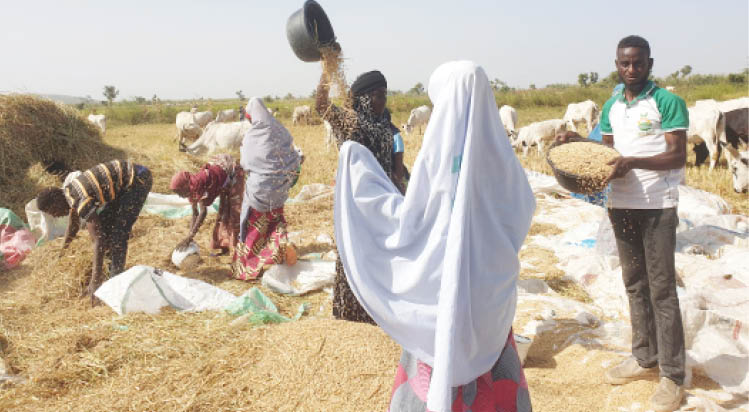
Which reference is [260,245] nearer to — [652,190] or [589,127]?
[652,190]

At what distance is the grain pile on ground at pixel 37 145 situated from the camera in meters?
7.03

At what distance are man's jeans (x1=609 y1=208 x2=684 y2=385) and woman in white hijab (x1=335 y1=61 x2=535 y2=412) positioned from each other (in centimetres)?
125

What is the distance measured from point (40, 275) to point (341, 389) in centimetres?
346

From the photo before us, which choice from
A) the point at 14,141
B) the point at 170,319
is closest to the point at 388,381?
the point at 170,319

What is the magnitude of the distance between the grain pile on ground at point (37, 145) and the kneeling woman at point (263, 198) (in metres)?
3.93

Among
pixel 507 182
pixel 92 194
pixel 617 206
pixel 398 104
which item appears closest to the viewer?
pixel 507 182

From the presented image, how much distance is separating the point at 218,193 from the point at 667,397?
4.09m

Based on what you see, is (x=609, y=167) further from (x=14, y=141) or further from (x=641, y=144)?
(x=14, y=141)

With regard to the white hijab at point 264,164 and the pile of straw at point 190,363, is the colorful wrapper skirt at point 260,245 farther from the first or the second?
the pile of straw at point 190,363

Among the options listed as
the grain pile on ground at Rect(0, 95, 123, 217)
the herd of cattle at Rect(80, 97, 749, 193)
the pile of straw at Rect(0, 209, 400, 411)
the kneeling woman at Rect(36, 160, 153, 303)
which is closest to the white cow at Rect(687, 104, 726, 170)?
the herd of cattle at Rect(80, 97, 749, 193)

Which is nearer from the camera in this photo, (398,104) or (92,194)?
(92,194)

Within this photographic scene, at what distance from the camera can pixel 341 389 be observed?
250 cm

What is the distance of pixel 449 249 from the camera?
4.81ft

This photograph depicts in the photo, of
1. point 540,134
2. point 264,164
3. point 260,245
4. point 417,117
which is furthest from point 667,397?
point 417,117
